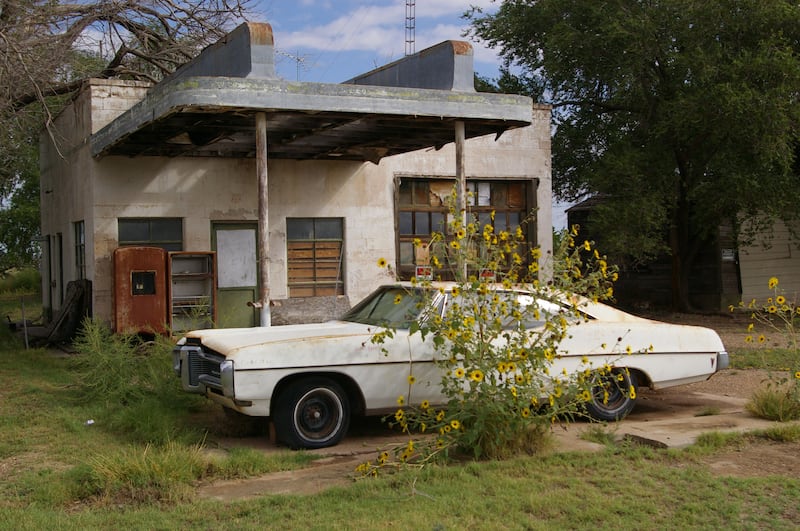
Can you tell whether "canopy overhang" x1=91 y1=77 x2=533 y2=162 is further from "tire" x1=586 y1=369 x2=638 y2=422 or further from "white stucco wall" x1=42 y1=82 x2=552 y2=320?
"tire" x1=586 y1=369 x2=638 y2=422

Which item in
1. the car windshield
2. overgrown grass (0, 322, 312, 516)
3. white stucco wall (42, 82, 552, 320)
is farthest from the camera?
white stucco wall (42, 82, 552, 320)

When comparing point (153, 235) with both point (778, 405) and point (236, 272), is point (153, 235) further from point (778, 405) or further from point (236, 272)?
point (778, 405)

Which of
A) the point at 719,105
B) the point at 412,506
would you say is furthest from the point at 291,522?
the point at 719,105

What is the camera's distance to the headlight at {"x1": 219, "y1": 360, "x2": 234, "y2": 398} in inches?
Answer: 285

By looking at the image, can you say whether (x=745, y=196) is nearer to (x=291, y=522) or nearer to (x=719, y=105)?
(x=719, y=105)

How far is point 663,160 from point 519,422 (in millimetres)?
13493

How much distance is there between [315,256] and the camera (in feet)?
50.8

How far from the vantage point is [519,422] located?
6.68m

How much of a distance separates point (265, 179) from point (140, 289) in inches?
139

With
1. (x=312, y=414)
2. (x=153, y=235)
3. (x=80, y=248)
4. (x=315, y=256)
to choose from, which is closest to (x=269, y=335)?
(x=312, y=414)

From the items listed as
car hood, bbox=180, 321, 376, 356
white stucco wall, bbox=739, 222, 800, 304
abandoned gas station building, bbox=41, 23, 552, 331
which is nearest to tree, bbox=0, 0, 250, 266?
abandoned gas station building, bbox=41, 23, 552, 331

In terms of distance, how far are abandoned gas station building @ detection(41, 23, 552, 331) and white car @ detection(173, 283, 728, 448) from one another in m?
2.90

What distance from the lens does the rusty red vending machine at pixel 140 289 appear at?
13.2 metres

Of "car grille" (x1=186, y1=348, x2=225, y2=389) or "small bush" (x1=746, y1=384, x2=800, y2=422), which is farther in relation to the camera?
"small bush" (x1=746, y1=384, x2=800, y2=422)
